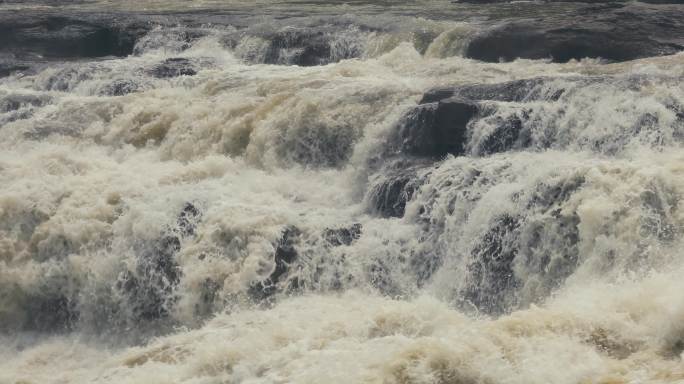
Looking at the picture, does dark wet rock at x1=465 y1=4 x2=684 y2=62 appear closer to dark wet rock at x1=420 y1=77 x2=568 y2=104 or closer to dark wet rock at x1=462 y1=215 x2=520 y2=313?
dark wet rock at x1=420 y1=77 x2=568 y2=104

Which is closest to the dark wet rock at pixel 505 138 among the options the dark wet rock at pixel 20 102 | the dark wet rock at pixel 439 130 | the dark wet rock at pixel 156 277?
the dark wet rock at pixel 439 130

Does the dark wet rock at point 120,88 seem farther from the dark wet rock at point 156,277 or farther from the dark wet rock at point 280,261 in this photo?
the dark wet rock at point 280,261

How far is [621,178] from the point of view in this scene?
913cm

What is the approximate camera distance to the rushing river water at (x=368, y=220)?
23.4 ft

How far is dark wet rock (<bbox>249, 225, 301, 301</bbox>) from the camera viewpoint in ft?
33.5

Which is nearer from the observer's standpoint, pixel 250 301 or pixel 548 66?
pixel 250 301

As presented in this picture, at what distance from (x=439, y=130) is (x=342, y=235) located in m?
2.60

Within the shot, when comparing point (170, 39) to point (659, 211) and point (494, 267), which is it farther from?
point (659, 211)

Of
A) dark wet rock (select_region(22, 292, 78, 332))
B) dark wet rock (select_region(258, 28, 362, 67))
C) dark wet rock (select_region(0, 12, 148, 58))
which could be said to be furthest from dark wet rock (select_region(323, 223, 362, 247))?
dark wet rock (select_region(0, 12, 148, 58))

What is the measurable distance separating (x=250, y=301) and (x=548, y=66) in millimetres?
8310

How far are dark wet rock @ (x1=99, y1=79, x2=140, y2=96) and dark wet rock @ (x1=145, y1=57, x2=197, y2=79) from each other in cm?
63

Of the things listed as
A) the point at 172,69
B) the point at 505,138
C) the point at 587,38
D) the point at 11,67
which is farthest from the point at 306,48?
the point at 505,138

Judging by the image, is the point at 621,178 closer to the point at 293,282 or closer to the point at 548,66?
the point at 293,282

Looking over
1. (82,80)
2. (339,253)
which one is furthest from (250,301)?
(82,80)
